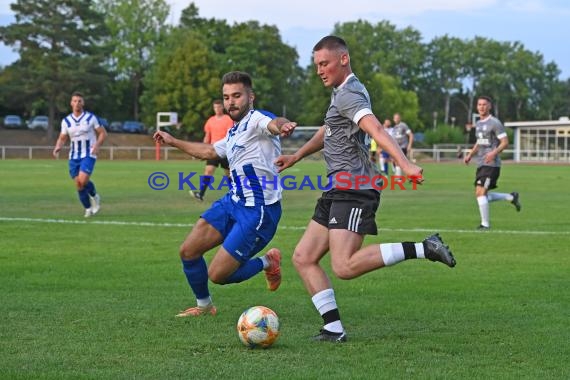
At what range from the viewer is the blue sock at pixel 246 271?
7812mm

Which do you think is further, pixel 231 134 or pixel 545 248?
pixel 545 248

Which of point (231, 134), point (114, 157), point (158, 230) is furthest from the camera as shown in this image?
point (114, 157)

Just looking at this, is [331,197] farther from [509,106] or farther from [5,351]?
[509,106]

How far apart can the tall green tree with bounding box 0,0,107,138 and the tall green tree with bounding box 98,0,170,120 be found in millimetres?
18601

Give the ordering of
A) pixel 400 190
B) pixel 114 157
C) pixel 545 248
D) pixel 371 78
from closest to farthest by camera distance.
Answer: pixel 545 248, pixel 400 190, pixel 114 157, pixel 371 78

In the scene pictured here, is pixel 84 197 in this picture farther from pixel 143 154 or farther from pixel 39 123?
pixel 39 123

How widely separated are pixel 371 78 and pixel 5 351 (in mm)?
92845

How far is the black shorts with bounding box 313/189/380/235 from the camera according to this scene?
269 inches

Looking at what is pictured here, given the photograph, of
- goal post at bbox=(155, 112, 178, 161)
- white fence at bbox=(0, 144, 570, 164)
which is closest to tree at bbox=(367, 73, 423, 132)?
white fence at bbox=(0, 144, 570, 164)

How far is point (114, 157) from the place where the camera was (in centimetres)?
6950

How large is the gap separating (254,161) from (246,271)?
96 cm

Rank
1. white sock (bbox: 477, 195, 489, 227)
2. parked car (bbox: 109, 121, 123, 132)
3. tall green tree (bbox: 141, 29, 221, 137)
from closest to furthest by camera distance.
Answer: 1. white sock (bbox: 477, 195, 489, 227)
2. tall green tree (bbox: 141, 29, 221, 137)
3. parked car (bbox: 109, 121, 123, 132)

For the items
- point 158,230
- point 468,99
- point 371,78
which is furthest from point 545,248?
point 468,99

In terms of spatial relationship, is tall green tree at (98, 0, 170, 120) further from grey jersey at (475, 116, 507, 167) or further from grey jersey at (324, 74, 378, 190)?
grey jersey at (324, 74, 378, 190)
